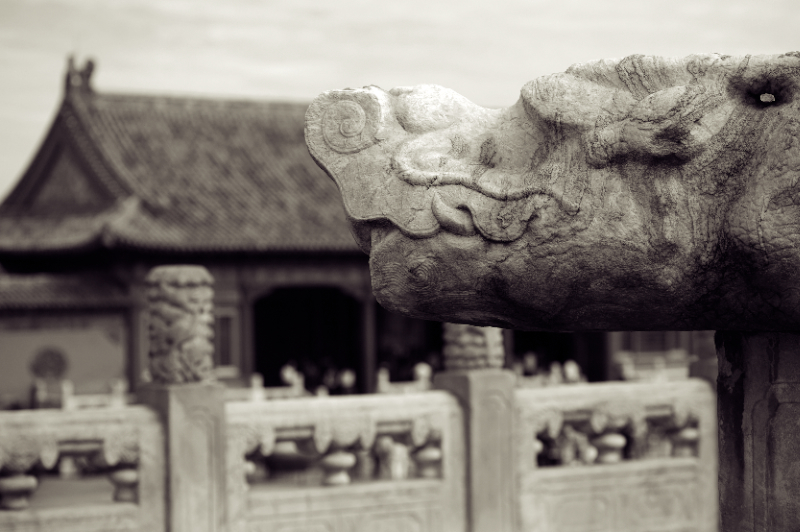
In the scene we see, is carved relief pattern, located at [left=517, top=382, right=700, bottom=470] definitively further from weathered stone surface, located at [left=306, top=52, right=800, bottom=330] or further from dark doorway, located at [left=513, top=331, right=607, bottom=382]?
dark doorway, located at [left=513, top=331, right=607, bottom=382]

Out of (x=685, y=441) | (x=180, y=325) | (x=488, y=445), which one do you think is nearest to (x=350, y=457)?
(x=488, y=445)

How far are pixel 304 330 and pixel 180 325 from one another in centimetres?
1695

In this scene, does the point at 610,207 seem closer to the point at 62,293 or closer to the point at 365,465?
the point at 365,465

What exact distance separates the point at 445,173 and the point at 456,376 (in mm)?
4729

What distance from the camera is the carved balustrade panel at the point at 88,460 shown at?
5.10 m

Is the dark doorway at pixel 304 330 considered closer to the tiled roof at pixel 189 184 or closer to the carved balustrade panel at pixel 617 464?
the tiled roof at pixel 189 184

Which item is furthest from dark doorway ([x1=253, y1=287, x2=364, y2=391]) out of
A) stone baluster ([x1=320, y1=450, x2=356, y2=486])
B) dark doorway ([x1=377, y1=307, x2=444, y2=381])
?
stone baluster ([x1=320, y1=450, x2=356, y2=486])

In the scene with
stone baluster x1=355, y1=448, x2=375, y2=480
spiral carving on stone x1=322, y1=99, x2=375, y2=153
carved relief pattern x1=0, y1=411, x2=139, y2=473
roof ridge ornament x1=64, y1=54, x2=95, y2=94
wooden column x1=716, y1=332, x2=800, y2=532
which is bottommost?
stone baluster x1=355, y1=448, x2=375, y2=480

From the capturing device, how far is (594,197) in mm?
1526

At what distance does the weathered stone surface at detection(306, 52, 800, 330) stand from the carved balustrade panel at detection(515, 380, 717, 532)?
475 centimetres

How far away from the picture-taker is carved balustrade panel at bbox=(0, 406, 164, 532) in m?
5.10

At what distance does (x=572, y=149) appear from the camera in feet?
5.13

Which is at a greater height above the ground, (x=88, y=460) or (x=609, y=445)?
(x=88, y=460)

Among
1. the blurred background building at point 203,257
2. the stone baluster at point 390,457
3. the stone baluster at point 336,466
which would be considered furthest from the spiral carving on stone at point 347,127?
the blurred background building at point 203,257
